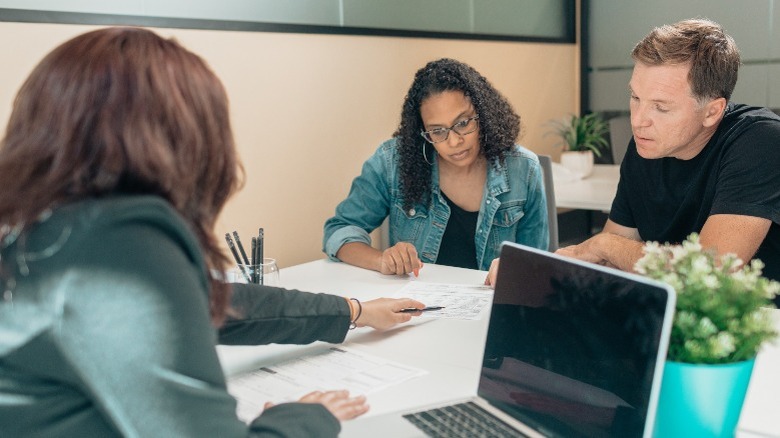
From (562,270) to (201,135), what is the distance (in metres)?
0.50

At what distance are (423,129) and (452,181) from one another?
186mm

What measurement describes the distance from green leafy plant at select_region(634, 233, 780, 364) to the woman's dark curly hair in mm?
1370

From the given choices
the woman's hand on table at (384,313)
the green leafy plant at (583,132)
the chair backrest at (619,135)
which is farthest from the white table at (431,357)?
the chair backrest at (619,135)

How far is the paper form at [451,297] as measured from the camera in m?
1.64

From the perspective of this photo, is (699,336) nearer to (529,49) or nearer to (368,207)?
(368,207)

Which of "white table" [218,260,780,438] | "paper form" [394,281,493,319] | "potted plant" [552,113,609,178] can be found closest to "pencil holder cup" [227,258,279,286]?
"white table" [218,260,780,438]

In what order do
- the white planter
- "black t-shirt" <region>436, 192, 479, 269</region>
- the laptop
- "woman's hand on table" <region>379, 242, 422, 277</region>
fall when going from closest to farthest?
1. the laptop
2. "woman's hand on table" <region>379, 242, 422, 277</region>
3. "black t-shirt" <region>436, 192, 479, 269</region>
4. the white planter

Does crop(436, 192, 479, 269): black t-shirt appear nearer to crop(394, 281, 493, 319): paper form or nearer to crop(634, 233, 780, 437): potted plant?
crop(394, 281, 493, 319): paper form

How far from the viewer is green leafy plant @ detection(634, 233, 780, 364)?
0.89m

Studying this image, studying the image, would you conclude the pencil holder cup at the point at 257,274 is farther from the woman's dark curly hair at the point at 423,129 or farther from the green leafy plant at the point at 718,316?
the green leafy plant at the point at 718,316

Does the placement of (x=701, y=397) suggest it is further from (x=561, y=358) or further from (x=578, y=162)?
(x=578, y=162)

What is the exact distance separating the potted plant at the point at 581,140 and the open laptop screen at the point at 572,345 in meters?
2.89

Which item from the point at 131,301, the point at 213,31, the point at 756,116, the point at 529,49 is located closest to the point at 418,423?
the point at 131,301

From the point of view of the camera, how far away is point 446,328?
5.08 ft
